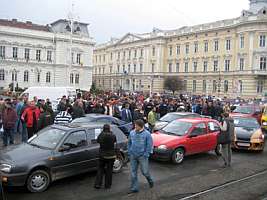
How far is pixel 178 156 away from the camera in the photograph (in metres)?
12.1

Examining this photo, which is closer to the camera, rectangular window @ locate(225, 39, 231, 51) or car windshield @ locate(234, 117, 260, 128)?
car windshield @ locate(234, 117, 260, 128)

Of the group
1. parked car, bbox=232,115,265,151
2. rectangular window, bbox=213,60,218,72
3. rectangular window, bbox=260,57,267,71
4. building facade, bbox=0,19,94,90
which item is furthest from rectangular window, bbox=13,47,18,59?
parked car, bbox=232,115,265,151

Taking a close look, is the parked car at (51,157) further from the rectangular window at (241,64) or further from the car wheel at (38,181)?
the rectangular window at (241,64)

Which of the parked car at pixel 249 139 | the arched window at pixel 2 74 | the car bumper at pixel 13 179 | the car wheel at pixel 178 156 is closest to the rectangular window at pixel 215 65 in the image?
the arched window at pixel 2 74

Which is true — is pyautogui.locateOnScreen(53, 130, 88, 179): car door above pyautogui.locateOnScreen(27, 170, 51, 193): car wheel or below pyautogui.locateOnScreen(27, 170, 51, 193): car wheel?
above

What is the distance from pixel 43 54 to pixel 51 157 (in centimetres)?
6257

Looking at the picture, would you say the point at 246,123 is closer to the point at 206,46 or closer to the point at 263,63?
the point at 263,63

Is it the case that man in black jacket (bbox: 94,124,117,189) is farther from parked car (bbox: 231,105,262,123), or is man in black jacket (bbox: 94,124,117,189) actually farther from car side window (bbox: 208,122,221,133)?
parked car (bbox: 231,105,262,123)

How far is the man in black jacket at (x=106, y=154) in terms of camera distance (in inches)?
340

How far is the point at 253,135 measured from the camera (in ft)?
47.2

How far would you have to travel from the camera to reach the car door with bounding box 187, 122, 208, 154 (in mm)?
12562

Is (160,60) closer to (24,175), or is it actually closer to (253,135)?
(253,135)

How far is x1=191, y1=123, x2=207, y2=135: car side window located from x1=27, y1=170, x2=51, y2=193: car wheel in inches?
240

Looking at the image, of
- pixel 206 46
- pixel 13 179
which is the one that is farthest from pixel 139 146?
pixel 206 46
